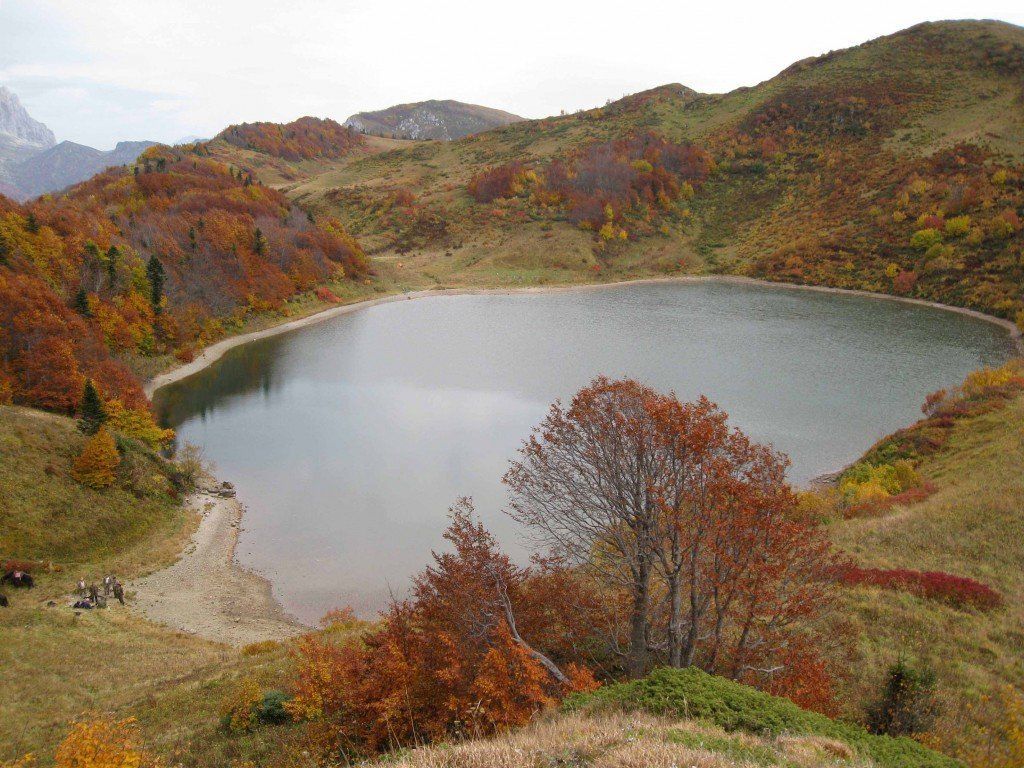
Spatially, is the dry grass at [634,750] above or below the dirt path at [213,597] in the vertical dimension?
above

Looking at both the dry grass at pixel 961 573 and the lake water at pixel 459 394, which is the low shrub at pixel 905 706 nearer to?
the dry grass at pixel 961 573

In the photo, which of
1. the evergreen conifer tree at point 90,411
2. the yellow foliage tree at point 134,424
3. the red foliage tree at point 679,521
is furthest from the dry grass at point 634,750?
the yellow foliage tree at point 134,424

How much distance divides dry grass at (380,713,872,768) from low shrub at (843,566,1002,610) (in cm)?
866

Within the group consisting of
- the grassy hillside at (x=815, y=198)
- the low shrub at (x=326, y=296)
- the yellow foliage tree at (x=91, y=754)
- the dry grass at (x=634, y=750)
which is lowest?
the yellow foliage tree at (x=91, y=754)

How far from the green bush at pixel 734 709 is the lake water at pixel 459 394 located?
1243 cm

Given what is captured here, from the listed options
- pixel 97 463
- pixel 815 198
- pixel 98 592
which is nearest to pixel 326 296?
pixel 97 463

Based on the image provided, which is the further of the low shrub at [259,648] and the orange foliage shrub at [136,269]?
the orange foliage shrub at [136,269]

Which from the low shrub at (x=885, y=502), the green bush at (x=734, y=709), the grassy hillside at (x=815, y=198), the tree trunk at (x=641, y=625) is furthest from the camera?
the grassy hillside at (x=815, y=198)

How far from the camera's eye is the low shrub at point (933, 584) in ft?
43.1

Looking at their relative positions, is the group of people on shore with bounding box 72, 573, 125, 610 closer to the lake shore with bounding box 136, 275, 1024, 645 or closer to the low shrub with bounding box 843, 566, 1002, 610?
the lake shore with bounding box 136, 275, 1024, 645

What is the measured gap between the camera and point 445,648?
9273 millimetres

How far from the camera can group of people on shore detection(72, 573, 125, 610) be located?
749 inches

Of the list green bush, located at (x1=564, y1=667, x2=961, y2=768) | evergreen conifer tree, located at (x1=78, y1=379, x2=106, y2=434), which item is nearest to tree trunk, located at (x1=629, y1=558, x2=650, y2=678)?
green bush, located at (x1=564, y1=667, x2=961, y2=768)

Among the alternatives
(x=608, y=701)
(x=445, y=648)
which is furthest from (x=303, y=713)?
(x=608, y=701)
